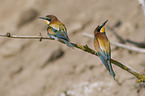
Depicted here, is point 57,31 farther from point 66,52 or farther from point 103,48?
point 66,52

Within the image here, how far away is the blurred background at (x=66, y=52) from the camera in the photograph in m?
2.88

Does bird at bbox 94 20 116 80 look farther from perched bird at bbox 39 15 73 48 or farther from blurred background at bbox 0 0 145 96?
blurred background at bbox 0 0 145 96

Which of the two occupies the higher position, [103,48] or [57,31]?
[57,31]

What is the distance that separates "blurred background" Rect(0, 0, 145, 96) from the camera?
2875mm

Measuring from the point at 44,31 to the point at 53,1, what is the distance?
0.61 meters

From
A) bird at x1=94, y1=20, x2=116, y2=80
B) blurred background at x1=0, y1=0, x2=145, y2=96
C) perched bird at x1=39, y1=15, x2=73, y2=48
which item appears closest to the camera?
bird at x1=94, y1=20, x2=116, y2=80

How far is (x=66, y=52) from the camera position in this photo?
3609 millimetres

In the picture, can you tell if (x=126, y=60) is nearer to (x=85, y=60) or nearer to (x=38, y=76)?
(x=85, y=60)

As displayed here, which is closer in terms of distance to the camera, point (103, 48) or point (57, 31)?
point (103, 48)

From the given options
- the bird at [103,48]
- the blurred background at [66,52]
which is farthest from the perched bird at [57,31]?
the blurred background at [66,52]

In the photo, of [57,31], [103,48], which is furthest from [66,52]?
[103,48]

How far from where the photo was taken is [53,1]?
Answer: 419cm

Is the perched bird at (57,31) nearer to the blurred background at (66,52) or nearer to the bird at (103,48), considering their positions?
the bird at (103,48)

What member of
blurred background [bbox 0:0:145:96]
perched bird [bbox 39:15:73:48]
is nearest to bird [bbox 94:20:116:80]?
perched bird [bbox 39:15:73:48]
